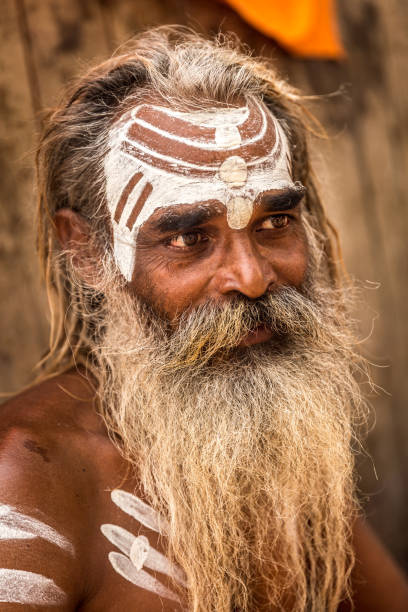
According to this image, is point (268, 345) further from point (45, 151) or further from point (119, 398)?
point (45, 151)

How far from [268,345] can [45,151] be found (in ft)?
3.21

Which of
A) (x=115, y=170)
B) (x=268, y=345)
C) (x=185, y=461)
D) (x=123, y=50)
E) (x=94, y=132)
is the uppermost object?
(x=123, y=50)

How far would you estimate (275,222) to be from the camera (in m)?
1.91

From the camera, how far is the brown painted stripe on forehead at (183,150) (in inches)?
69.5

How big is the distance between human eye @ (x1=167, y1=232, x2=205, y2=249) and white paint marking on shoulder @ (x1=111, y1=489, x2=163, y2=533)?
0.68 meters

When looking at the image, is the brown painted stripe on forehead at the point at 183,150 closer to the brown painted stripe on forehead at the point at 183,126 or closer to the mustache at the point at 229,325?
the brown painted stripe on forehead at the point at 183,126

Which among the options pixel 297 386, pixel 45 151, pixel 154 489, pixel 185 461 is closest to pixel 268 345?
pixel 297 386

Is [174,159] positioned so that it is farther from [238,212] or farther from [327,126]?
[327,126]

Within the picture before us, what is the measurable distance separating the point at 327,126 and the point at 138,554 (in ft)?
7.36

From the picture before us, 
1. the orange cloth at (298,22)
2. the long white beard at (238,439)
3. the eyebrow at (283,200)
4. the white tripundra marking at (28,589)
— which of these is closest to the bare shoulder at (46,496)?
the white tripundra marking at (28,589)

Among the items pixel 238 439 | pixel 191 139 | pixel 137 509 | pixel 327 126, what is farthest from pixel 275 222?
pixel 327 126

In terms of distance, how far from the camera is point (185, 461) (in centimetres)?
178

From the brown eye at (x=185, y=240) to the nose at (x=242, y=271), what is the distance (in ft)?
0.30

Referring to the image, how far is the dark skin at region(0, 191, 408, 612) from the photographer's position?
1.54 m
